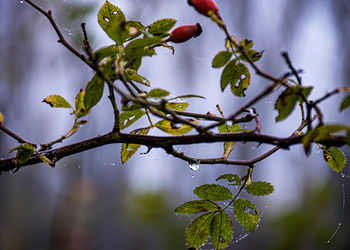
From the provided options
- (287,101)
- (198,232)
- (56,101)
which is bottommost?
(198,232)

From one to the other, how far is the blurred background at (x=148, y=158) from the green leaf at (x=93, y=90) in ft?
2.32

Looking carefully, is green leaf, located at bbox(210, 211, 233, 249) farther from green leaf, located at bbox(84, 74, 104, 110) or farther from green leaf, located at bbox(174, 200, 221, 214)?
green leaf, located at bbox(84, 74, 104, 110)

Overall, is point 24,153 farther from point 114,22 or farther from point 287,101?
point 287,101

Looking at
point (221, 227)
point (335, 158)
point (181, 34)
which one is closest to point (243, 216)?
point (221, 227)

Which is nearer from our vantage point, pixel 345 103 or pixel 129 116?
pixel 345 103

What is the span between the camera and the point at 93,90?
32 centimetres

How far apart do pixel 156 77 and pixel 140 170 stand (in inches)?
65.5

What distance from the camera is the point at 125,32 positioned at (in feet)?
0.95

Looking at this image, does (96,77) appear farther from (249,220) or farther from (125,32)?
Answer: (249,220)

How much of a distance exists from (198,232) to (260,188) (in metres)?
0.11

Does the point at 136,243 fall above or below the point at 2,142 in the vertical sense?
below

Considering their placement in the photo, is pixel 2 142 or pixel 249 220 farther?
pixel 2 142

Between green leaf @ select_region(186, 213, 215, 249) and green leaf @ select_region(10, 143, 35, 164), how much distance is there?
24 centimetres

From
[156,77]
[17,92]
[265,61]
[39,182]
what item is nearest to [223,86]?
[17,92]
